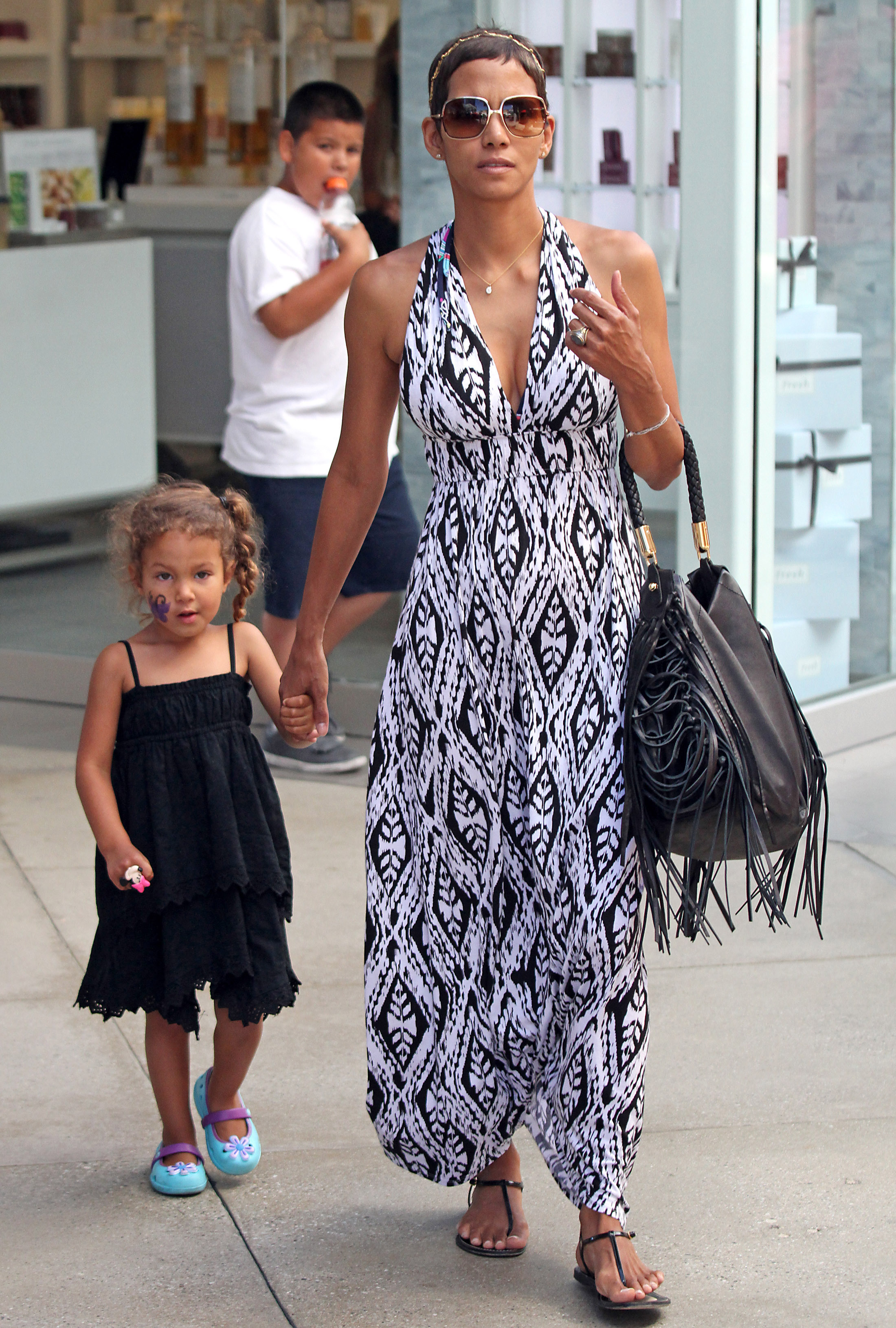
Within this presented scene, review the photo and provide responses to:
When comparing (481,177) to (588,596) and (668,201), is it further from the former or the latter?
(668,201)

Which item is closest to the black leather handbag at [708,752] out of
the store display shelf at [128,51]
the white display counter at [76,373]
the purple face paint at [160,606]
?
the purple face paint at [160,606]

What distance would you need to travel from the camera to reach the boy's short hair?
573cm

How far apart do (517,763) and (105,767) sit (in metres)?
0.73

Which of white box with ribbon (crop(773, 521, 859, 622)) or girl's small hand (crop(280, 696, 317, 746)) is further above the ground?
girl's small hand (crop(280, 696, 317, 746))

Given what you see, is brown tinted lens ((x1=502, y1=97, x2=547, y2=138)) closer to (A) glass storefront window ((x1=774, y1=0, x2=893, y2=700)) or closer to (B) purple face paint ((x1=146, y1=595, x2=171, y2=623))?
(B) purple face paint ((x1=146, y1=595, x2=171, y2=623))

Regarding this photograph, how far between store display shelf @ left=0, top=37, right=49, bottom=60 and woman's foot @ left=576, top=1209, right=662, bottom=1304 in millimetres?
6967

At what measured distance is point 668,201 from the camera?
5766 millimetres

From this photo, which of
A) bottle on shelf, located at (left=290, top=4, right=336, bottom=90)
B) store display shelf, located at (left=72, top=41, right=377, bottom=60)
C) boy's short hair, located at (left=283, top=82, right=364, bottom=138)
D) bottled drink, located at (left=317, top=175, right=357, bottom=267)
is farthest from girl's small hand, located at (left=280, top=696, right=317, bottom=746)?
store display shelf, located at (left=72, top=41, right=377, bottom=60)

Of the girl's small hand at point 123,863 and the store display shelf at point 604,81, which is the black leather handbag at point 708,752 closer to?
the girl's small hand at point 123,863

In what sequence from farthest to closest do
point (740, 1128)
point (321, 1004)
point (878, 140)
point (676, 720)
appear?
point (878, 140), point (321, 1004), point (740, 1128), point (676, 720)

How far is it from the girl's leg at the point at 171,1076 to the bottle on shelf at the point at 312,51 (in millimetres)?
5737

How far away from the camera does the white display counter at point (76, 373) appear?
7887mm

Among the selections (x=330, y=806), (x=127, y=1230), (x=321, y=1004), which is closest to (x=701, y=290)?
(x=330, y=806)

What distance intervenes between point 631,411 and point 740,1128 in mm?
1513
